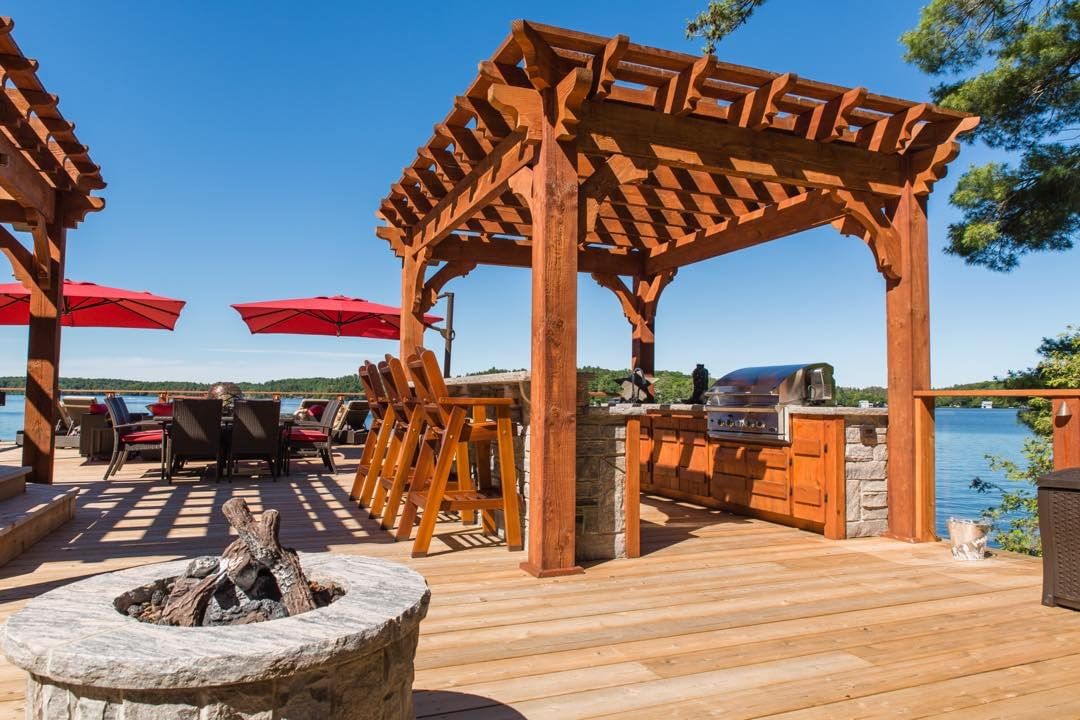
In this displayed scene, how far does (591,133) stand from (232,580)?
127 inches

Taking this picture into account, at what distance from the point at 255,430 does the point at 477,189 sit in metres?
3.44

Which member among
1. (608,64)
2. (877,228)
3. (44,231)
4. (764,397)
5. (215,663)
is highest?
(608,64)

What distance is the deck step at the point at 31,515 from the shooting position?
3863 mm

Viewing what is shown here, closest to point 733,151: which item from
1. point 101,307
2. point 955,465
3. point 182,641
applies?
point 182,641

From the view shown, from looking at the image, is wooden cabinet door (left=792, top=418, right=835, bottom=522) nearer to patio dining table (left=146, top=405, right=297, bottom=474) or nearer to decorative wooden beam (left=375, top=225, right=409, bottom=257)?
decorative wooden beam (left=375, top=225, right=409, bottom=257)

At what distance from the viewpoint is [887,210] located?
201 inches

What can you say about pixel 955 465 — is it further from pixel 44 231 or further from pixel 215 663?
pixel 215 663

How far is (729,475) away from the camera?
592 cm

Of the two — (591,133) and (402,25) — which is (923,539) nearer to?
(591,133)

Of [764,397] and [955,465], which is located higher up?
[764,397]

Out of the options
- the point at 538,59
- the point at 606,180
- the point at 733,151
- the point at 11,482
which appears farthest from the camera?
the point at 11,482

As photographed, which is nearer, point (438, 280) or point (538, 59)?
point (538, 59)

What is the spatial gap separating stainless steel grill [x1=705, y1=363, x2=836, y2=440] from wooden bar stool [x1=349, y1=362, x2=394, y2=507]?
2.67m

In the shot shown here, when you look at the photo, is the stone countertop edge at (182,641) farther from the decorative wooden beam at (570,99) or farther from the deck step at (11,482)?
the deck step at (11,482)
